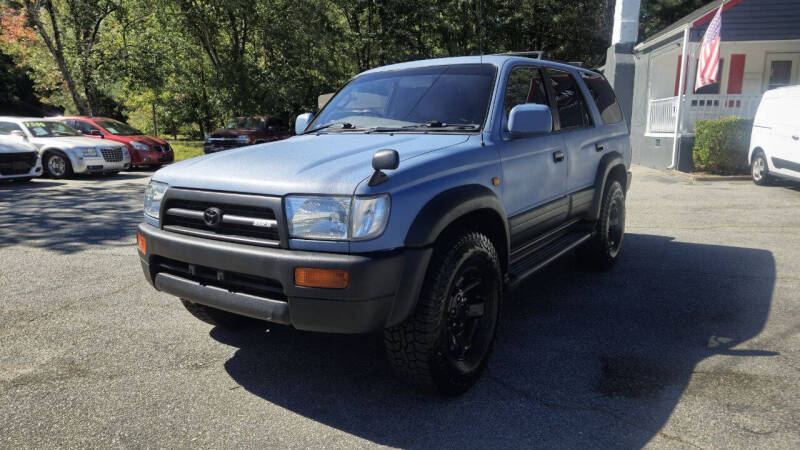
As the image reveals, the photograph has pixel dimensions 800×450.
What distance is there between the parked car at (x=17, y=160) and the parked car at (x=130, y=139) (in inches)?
95.2

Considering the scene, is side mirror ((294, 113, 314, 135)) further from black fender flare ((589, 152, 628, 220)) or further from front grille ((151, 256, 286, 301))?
black fender flare ((589, 152, 628, 220))

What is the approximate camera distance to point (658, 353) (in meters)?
3.56

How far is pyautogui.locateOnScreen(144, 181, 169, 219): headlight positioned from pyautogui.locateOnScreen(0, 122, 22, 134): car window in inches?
530

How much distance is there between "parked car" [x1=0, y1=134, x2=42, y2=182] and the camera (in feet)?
39.4

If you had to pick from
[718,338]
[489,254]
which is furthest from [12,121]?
[718,338]

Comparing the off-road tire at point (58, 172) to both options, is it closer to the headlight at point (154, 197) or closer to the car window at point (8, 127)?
the car window at point (8, 127)

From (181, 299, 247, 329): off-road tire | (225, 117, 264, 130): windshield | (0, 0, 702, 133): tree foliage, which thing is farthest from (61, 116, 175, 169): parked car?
(181, 299, 247, 329): off-road tire

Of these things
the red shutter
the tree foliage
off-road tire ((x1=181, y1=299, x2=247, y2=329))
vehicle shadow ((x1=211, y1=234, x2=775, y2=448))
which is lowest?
vehicle shadow ((x1=211, y1=234, x2=775, y2=448))

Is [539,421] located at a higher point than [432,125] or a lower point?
lower

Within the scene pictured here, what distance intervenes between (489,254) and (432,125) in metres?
1.00

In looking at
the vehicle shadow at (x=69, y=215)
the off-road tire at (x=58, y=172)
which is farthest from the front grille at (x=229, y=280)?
the off-road tire at (x=58, y=172)

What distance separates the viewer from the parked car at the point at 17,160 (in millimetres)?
12023

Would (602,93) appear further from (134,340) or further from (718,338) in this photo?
(134,340)

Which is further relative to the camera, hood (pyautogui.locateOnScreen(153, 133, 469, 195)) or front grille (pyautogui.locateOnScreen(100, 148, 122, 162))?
front grille (pyautogui.locateOnScreen(100, 148, 122, 162))
